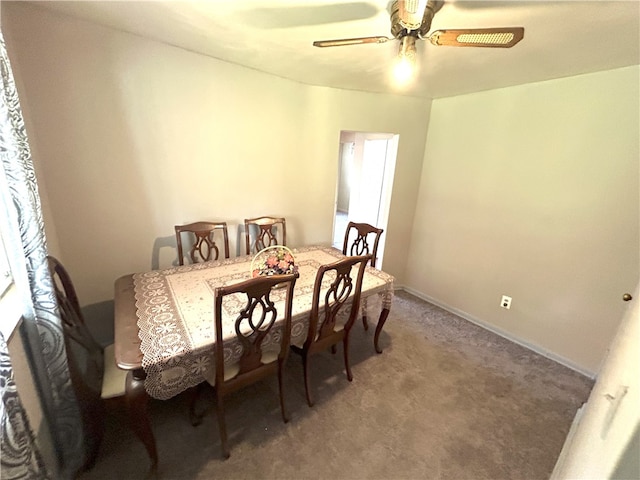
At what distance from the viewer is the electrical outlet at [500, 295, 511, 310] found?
2.68m

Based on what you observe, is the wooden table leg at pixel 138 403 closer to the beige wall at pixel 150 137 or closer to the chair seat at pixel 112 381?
the chair seat at pixel 112 381

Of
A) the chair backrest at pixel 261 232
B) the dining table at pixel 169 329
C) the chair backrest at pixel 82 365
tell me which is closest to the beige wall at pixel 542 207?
the dining table at pixel 169 329

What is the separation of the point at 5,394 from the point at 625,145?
351 cm

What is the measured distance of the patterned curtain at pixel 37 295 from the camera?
0.99 metres

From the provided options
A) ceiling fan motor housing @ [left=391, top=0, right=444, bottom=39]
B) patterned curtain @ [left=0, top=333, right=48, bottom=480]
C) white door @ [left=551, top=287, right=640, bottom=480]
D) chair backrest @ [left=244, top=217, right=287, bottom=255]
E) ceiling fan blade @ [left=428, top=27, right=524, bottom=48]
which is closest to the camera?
white door @ [left=551, top=287, right=640, bottom=480]

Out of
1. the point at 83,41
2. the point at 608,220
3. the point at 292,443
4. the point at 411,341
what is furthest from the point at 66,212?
the point at 608,220

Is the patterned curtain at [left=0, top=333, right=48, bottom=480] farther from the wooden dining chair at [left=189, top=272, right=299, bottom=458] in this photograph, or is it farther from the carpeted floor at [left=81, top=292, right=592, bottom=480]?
the carpeted floor at [left=81, top=292, right=592, bottom=480]

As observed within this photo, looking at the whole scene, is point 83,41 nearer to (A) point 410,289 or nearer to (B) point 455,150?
(B) point 455,150

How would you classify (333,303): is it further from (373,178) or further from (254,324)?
(373,178)

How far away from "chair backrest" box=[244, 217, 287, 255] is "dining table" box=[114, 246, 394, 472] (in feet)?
1.98

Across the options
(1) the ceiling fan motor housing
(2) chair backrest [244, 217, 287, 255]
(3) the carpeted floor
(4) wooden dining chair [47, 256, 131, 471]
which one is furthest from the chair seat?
(1) the ceiling fan motor housing

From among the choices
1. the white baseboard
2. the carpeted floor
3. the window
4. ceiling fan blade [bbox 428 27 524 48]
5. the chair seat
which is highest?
ceiling fan blade [bbox 428 27 524 48]

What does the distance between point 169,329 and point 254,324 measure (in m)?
0.41

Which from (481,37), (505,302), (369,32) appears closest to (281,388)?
(481,37)
